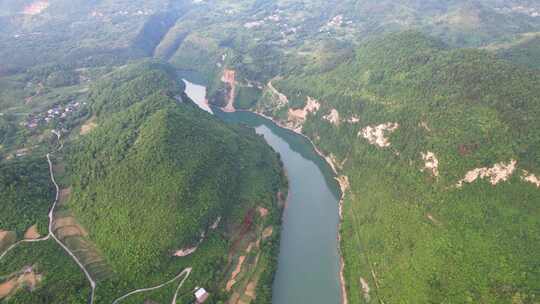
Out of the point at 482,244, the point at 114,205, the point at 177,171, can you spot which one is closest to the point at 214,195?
the point at 177,171

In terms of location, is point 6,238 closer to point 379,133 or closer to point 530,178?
point 379,133

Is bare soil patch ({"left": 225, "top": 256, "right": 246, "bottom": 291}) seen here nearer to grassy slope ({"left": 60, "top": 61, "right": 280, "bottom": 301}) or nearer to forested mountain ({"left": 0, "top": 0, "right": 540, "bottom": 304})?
forested mountain ({"left": 0, "top": 0, "right": 540, "bottom": 304})

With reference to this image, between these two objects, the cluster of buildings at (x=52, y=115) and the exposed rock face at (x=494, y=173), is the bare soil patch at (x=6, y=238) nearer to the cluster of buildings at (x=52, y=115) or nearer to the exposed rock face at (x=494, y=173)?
the cluster of buildings at (x=52, y=115)

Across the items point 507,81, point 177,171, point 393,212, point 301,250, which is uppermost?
point 507,81

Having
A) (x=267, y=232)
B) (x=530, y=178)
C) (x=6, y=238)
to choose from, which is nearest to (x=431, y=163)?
(x=530, y=178)

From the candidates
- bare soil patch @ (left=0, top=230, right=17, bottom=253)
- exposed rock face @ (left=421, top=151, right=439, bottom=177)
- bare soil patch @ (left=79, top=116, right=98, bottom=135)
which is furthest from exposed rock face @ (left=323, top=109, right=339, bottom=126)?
bare soil patch @ (left=0, top=230, right=17, bottom=253)

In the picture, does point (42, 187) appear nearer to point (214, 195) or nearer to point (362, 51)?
point (214, 195)

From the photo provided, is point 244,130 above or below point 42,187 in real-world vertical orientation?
below
